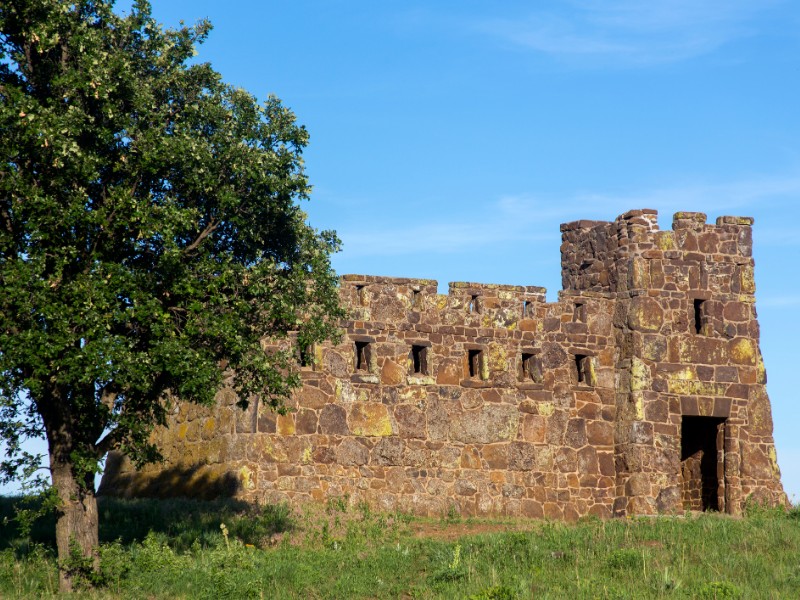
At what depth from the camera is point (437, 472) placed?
85.9ft

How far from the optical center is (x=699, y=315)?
28.4 metres

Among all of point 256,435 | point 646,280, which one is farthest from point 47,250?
point 646,280

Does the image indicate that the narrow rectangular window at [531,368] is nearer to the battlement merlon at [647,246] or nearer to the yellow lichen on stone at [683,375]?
the battlement merlon at [647,246]

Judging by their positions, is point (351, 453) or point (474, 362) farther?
point (474, 362)

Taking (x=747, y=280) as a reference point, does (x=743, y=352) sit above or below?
below

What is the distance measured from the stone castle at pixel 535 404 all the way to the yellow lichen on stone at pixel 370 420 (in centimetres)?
3

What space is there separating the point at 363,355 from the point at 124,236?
7.88m

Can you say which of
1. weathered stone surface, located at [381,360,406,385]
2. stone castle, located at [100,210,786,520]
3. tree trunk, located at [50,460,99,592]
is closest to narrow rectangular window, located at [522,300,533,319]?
stone castle, located at [100,210,786,520]

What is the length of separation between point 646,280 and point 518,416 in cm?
444

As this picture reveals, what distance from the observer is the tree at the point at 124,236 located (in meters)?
18.4

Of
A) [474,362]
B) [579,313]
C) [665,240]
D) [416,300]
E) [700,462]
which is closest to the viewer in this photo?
[416,300]

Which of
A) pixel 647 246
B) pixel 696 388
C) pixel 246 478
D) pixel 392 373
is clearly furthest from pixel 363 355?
pixel 696 388

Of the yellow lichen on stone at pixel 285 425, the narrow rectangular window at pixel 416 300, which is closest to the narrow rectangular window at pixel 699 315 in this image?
the narrow rectangular window at pixel 416 300

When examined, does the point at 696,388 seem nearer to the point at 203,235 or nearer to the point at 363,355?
the point at 363,355
